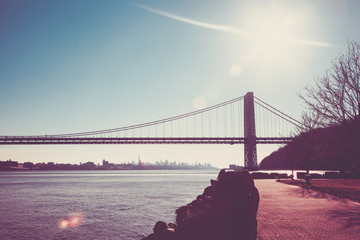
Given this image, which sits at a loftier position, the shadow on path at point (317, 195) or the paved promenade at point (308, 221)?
the paved promenade at point (308, 221)

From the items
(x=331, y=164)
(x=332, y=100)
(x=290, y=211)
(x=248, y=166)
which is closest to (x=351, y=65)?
(x=332, y=100)

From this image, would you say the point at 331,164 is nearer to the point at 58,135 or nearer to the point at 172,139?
the point at 172,139

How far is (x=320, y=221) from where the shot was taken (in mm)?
7594

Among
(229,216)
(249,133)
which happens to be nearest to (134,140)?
(249,133)

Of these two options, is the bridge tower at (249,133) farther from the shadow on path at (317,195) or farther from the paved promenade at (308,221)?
the paved promenade at (308,221)

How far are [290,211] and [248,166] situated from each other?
45758mm

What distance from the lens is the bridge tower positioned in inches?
2088

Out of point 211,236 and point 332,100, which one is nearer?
point 211,236

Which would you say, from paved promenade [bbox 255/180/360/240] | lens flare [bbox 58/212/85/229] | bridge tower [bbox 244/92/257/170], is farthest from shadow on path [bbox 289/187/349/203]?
bridge tower [bbox 244/92/257/170]

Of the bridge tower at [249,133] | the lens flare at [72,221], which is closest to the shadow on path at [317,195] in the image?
the lens flare at [72,221]

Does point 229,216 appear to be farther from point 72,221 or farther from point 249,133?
point 249,133

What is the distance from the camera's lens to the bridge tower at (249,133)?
53031mm

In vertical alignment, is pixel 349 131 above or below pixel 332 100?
below

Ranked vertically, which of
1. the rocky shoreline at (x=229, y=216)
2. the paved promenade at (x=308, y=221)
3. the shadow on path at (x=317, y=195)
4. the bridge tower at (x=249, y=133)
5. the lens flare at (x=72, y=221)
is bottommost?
the lens flare at (x=72, y=221)
